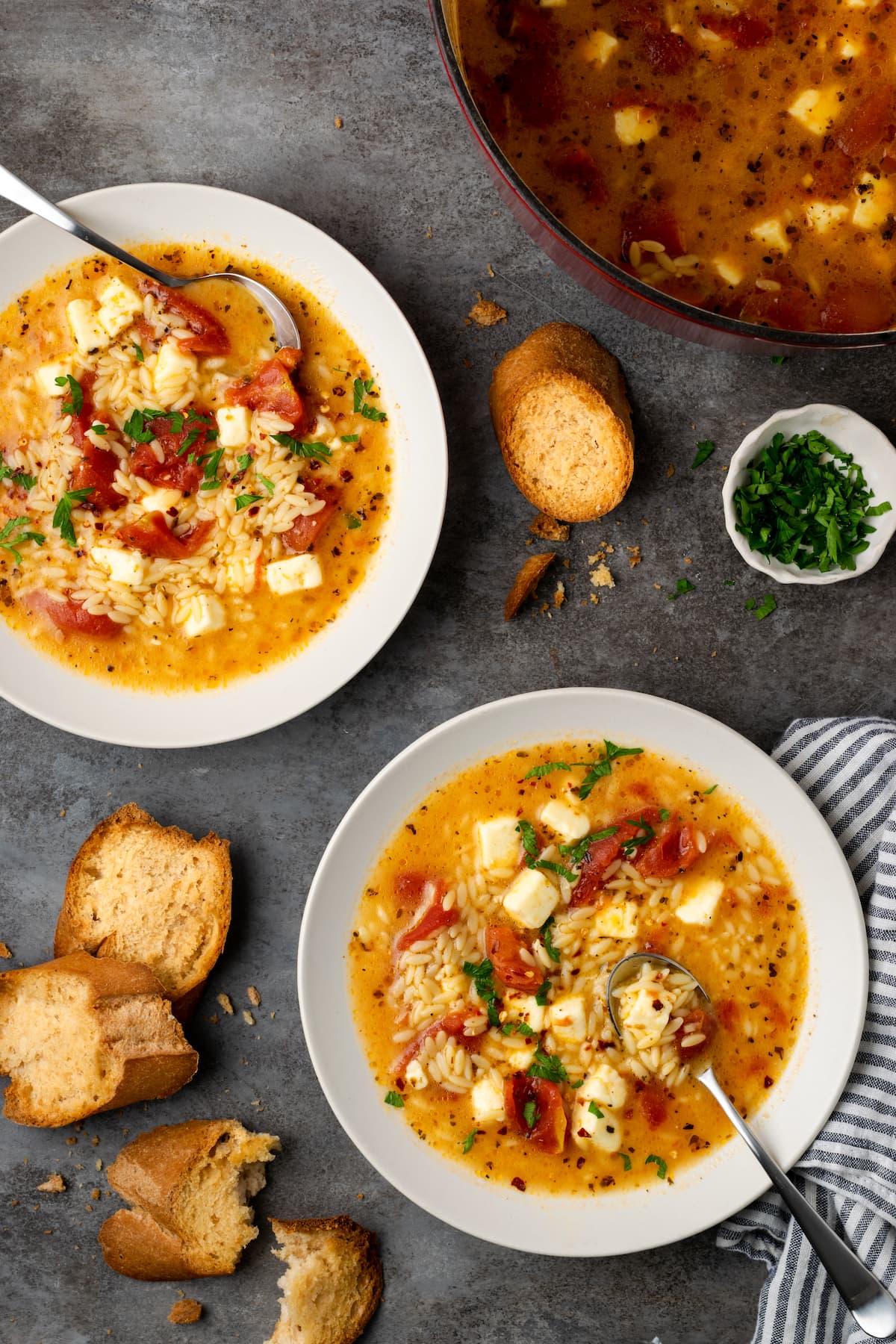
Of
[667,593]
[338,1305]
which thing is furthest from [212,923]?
[667,593]

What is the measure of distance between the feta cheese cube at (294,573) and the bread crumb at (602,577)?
3.23ft

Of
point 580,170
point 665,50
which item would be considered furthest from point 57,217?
point 665,50

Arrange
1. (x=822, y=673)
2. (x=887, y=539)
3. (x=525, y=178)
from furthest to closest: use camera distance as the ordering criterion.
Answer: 1. (x=822, y=673)
2. (x=887, y=539)
3. (x=525, y=178)

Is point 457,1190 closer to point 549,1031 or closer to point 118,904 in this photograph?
point 549,1031

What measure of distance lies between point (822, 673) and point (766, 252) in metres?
1.49

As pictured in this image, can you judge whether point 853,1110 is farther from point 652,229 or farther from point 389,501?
point 652,229

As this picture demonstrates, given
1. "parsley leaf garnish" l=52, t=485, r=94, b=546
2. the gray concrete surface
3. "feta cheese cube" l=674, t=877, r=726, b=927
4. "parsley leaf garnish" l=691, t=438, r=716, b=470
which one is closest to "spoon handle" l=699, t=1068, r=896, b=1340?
the gray concrete surface

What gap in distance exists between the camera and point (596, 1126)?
3.45 m

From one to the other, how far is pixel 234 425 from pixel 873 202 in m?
2.10

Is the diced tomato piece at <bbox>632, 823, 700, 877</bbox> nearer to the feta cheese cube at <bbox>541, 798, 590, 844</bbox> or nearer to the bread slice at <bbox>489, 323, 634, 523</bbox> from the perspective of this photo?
the feta cheese cube at <bbox>541, 798, 590, 844</bbox>

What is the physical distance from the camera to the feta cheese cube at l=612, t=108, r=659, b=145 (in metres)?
2.85

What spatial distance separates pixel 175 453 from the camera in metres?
3.52

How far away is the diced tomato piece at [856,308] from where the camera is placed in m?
2.96

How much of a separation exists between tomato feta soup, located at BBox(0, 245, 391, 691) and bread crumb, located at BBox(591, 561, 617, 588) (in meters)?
0.79
